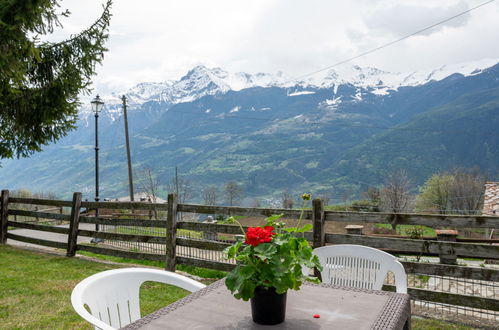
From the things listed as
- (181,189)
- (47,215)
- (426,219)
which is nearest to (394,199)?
(47,215)

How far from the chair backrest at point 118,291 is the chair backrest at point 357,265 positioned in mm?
1118

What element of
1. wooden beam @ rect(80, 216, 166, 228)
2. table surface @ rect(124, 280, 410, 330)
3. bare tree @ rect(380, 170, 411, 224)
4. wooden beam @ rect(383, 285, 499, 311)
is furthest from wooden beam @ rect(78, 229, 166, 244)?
bare tree @ rect(380, 170, 411, 224)

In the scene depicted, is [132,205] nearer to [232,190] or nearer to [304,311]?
[304,311]

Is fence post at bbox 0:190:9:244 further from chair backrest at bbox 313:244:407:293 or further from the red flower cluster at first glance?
the red flower cluster

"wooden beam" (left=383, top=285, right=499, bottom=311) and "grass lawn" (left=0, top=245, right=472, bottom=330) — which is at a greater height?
"wooden beam" (left=383, top=285, right=499, bottom=311)

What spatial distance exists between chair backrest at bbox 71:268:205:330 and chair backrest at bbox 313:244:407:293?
1.12 metres

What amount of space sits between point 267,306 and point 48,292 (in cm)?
421

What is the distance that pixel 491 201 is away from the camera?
16.2 m

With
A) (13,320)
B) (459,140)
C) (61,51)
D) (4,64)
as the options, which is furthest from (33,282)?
(459,140)

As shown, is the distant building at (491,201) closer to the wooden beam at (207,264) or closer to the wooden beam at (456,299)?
the wooden beam at (456,299)

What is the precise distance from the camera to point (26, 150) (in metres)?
8.98

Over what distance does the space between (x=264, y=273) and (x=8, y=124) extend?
818 centimetres

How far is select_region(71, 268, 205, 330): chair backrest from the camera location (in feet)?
7.45

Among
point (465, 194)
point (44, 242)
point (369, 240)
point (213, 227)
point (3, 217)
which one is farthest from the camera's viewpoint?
point (465, 194)
